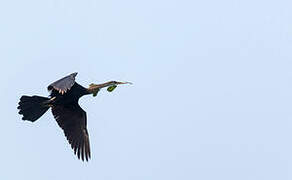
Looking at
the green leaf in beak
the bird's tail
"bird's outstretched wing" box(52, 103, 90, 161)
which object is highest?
the green leaf in beak

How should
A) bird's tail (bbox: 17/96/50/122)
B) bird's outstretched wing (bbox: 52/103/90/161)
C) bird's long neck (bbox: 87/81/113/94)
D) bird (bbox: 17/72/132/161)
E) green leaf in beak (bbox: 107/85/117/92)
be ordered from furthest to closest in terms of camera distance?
bird's outstretched wing (bbox: 52/103/90/161) < green leaf in beak (bbox: 107/85/117/92) < bird's long neck (bbox: 87/81/113/94) < bird (bbox: 17/72/132/161) < bird's tail (bbox: 17/96/50/122)

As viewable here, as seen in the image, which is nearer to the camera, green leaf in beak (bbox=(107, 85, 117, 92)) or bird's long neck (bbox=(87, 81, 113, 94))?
bird's long neck (bbox=(87, 81, 113, 94))

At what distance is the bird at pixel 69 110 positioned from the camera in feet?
62.9

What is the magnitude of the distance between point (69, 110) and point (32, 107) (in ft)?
3.49

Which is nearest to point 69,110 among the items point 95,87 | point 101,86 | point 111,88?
point 95,87

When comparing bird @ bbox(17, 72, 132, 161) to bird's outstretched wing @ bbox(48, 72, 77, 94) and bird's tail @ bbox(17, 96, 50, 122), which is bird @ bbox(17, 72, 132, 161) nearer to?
bird's tail @ bbox(17, 96, 50, 122)

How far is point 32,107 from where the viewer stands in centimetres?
1919

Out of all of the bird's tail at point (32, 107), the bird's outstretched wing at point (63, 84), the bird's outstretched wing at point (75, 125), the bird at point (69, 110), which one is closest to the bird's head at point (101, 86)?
Result: the bird at point (69, 110)

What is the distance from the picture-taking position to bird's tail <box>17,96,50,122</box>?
1906 cm

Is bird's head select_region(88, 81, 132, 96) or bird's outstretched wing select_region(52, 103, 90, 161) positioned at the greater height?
bird's head select_region(88, 81, 132, 96)

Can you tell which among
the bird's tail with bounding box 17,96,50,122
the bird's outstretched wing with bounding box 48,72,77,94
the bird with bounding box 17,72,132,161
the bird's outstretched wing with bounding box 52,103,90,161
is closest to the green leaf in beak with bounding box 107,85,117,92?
the bird with bounding box 17,72,132,161

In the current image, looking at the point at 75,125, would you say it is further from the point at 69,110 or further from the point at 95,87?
the point at 95,87

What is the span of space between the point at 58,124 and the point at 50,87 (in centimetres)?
275

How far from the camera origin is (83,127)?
2030 centimetres
